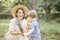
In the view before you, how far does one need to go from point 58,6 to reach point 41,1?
106 inches

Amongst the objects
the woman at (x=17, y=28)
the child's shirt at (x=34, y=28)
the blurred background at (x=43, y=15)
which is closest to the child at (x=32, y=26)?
the child's shirt at (x=34, y=28)

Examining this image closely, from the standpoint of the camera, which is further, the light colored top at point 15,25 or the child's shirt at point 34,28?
the child's shirt at point 34,28

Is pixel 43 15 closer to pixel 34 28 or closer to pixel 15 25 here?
pixel 34 28

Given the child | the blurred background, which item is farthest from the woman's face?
the blurred background

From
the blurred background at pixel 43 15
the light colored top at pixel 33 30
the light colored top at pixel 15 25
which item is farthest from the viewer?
the blurred background at pixel 43 15

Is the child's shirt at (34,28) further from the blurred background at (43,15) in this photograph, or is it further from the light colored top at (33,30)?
the blurred background at (43,15)

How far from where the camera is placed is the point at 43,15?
13.6 meters

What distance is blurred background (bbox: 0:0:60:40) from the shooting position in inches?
328

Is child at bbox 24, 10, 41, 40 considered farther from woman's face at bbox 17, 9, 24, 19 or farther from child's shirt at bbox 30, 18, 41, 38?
woman's face at bbox 17, 9, 24, 19

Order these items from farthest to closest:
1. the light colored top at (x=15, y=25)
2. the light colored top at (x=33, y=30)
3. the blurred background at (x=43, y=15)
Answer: the blurred background at (x=43, y=15)
the light colored top at (x=33, y=30)
the light colored top at (x=15, y=25)

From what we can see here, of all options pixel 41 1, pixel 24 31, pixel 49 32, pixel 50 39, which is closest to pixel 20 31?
pixel 24 31

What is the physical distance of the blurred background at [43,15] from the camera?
27.4ft

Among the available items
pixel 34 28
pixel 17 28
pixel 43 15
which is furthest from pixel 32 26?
pixel 43 15

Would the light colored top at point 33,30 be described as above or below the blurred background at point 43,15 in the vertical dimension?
above
